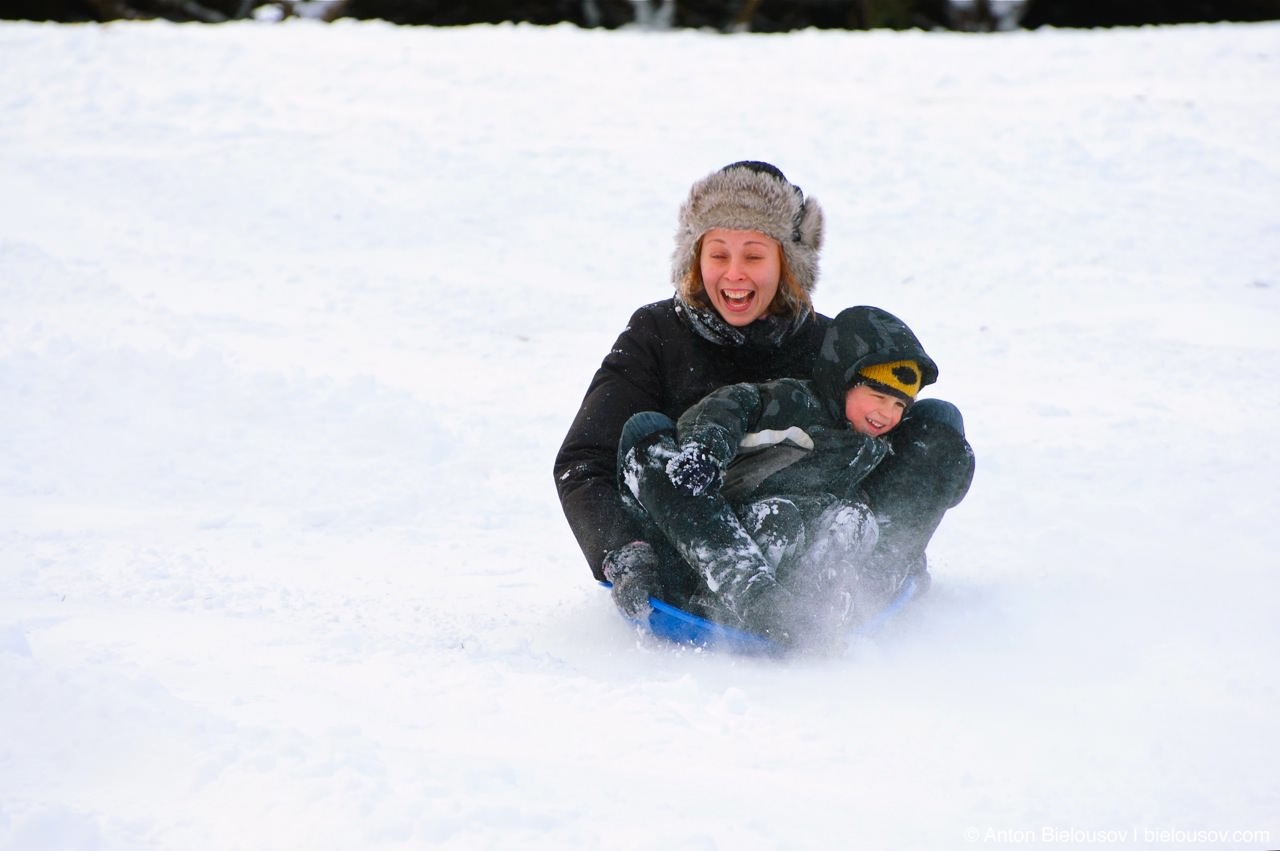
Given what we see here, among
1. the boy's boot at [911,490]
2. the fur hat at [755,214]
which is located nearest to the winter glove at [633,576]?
the boy's boot at [911,490]

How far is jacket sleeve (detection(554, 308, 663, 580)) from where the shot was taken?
2.77 meters

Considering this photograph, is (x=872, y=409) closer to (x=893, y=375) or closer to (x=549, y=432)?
(x=893, y=375)

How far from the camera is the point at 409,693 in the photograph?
7.45ft

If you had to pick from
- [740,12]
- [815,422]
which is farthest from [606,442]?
[740,12]

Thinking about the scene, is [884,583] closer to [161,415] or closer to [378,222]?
[161,415]

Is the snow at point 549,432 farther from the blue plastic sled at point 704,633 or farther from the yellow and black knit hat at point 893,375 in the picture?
the yellow and black knit hat at point 893,375

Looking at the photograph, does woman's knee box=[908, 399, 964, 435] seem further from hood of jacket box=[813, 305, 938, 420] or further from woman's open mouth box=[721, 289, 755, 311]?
woman's open mouth box=[721, 289, 755, 311]

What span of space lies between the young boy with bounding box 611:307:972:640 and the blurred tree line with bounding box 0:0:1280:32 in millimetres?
10741

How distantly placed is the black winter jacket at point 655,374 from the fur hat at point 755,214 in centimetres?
13

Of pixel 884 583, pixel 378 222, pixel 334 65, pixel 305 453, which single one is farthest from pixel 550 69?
pixel 884 583

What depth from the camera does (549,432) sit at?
461 centimetres

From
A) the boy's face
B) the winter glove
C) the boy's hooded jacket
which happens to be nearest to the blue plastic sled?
the winter glove

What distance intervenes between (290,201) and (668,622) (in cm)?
521

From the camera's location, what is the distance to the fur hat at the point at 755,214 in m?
2.98
